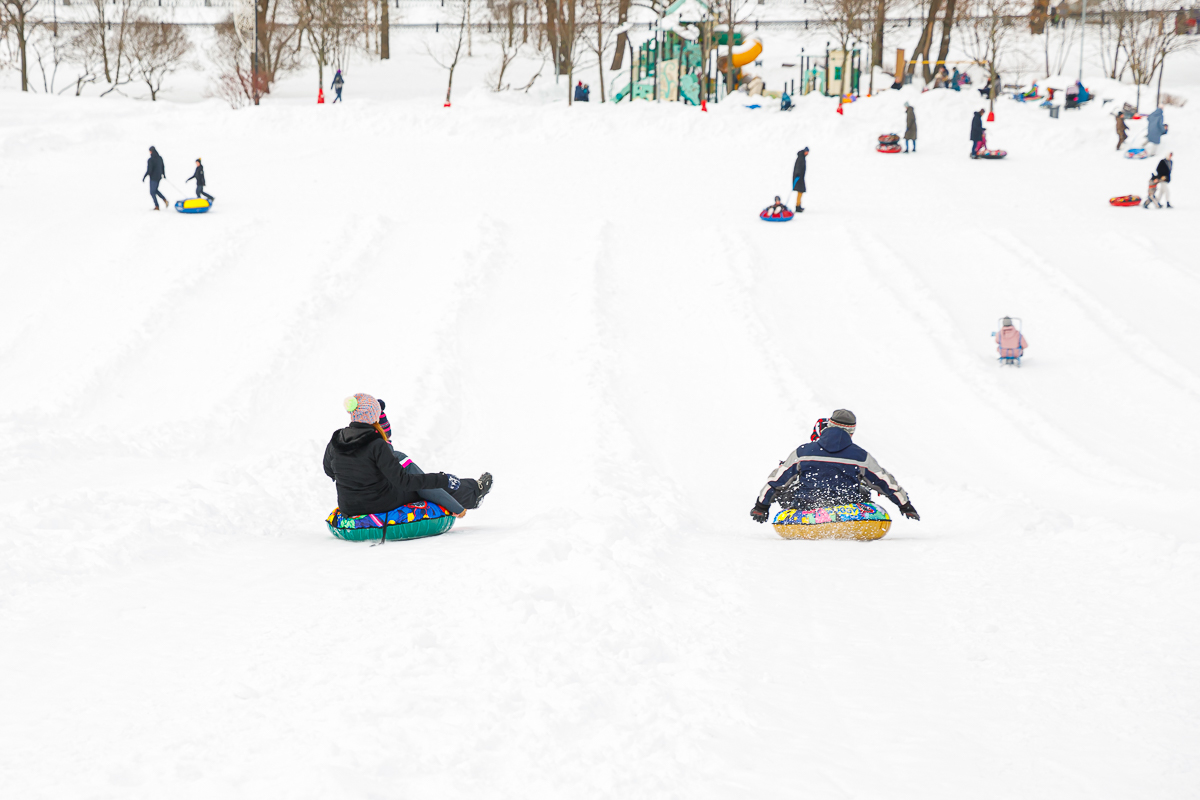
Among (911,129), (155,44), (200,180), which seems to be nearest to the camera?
(200,180)

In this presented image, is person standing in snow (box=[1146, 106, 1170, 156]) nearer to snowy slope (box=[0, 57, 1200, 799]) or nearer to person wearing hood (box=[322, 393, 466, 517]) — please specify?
snowy slope (box=[0, 57, 1200, 799])

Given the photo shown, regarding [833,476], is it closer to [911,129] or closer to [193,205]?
[193,205]

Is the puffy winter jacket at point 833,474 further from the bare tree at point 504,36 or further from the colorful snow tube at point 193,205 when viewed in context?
the bare tree at point 504,36

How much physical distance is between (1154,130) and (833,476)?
27.5m

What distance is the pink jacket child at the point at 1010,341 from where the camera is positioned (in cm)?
1532

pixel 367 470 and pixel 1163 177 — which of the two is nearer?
pixel 367 470

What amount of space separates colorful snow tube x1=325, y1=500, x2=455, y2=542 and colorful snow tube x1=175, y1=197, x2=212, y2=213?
1722 cm

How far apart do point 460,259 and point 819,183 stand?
11.7 metres

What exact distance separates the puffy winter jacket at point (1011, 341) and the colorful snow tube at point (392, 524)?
11.0 m

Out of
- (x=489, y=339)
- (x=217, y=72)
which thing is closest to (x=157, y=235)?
(x=489, y=339)

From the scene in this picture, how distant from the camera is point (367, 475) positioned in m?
7.00

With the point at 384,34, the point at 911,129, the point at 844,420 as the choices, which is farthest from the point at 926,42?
the point at 844,420

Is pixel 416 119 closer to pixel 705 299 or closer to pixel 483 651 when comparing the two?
pixel 705 299

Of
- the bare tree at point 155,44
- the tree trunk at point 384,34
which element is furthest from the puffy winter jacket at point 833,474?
the tree trunk at point 384,34
